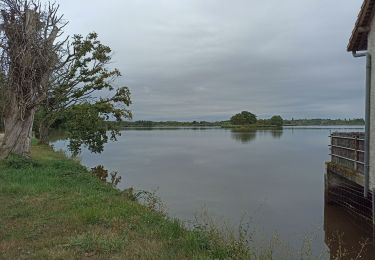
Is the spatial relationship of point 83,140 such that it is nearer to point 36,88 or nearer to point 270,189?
point 36,88

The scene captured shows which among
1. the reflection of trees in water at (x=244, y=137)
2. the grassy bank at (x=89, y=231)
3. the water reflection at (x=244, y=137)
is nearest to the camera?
the grassy bank at (x=89, y=231)

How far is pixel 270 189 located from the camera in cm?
2308

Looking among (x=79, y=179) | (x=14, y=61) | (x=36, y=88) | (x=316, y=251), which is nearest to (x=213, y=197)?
(x=79, y=179)

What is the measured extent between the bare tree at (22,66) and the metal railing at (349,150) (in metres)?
14.4

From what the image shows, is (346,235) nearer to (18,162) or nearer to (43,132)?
(18,162)

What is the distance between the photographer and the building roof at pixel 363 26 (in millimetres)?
13031

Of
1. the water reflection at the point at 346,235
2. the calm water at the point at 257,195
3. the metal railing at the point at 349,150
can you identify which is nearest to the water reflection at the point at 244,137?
the calm water at the point at 257,195

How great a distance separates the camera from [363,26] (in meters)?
13.5

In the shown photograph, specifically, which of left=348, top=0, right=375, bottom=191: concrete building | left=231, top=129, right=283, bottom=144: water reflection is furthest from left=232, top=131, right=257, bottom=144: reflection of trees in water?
left=348, top=0, right=375, bottom=191: concrete building

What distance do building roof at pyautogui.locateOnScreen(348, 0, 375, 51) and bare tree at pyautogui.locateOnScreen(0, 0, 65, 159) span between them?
14.6m

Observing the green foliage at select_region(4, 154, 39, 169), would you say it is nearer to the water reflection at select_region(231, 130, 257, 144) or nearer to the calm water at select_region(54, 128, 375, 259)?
the calm water at select_region(54, 128, 375, 259)

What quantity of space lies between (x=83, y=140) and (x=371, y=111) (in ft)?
70.1

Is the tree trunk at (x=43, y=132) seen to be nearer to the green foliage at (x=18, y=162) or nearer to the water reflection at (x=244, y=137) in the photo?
the green foliage at (x=18, y=162)

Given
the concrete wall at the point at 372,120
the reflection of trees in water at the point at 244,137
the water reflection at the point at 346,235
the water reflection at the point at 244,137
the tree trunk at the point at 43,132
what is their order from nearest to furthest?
the water reflection at the point at 346,235, the concrete wall at the point at 372,120, the tree trunk at the point at 43,132, the water reflection at the point at 244,137, the reflection of trees in water at the point at 244,137
